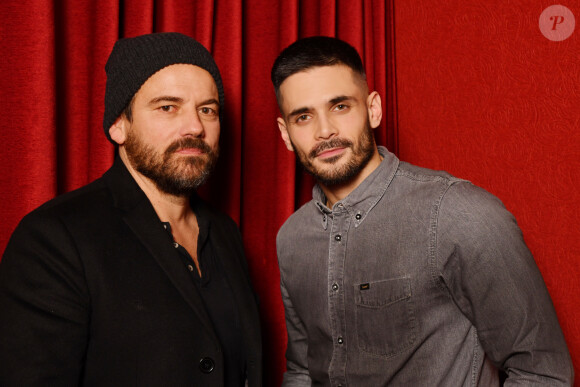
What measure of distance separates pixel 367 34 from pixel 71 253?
5.23 ft

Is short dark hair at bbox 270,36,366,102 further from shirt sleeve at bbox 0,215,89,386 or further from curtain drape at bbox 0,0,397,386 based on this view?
shirt sleeve at bbox 0,215,89,386

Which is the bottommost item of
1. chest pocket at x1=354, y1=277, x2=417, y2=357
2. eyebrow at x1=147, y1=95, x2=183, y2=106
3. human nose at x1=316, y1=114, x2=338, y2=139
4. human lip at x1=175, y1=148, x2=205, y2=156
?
chest pocket at x1=354, y1=277, x2=417, y2=357

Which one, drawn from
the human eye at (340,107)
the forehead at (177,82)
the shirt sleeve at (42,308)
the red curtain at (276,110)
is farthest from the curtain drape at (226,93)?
the human eye at (340,107)

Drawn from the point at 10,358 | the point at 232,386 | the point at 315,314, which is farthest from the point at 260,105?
the point at 10,358

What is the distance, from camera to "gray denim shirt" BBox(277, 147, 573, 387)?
3.43ft

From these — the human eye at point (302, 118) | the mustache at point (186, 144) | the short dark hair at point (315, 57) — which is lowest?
the mustache at point (186, 144)

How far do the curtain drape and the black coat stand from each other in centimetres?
37

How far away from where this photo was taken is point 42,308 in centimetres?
103

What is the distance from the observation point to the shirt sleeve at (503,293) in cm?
103

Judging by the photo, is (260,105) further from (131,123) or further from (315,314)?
(315,314)

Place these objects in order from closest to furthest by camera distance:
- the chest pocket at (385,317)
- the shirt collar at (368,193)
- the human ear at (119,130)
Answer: the chest pocket at (385,317), the shirt collar at (368,193), the human ear at (119,130)

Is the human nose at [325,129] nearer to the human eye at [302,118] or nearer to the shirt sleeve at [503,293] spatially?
the human eye at [302,118]

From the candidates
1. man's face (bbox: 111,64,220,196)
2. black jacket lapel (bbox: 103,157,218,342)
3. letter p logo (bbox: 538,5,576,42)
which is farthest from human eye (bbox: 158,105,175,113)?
letter p logo (bbox: 538,5,576,42)

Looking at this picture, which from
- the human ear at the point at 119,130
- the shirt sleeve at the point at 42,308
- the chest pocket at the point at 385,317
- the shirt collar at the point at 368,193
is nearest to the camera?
the shirt sleeve at the point at 42,308
